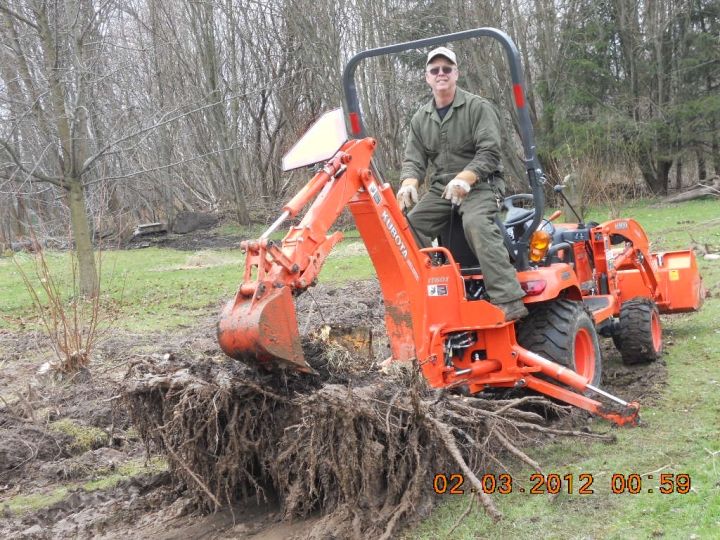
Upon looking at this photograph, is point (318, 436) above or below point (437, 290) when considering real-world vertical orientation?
below

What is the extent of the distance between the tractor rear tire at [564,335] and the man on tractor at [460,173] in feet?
1.40

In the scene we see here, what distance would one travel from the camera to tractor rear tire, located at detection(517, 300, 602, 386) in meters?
5.24

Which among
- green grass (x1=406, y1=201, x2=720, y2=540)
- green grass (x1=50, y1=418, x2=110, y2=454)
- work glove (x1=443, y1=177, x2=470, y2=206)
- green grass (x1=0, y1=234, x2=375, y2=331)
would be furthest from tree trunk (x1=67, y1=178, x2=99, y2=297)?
green grass (x1=406, y1=201, x2=720, y2=540)

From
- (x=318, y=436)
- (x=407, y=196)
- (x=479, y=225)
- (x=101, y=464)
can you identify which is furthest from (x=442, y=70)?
(x=101, y=464)

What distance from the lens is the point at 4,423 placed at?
239 inches

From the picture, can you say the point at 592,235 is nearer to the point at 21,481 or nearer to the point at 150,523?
the point at 150,523

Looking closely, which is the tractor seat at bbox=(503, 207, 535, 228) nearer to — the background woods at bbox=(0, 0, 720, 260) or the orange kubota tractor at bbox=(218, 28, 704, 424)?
the orange kubota tractor at bbox=(218, 28, 704, 424)

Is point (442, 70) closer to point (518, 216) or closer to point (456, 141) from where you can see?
point (456, 141)

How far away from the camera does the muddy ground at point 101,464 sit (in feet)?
13.8

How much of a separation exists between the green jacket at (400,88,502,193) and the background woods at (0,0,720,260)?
10.9 meters

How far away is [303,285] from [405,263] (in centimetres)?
101

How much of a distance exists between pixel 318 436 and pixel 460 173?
1.99m

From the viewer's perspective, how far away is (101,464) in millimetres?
5328

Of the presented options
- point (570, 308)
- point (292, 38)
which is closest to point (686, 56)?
point (292, 38)
